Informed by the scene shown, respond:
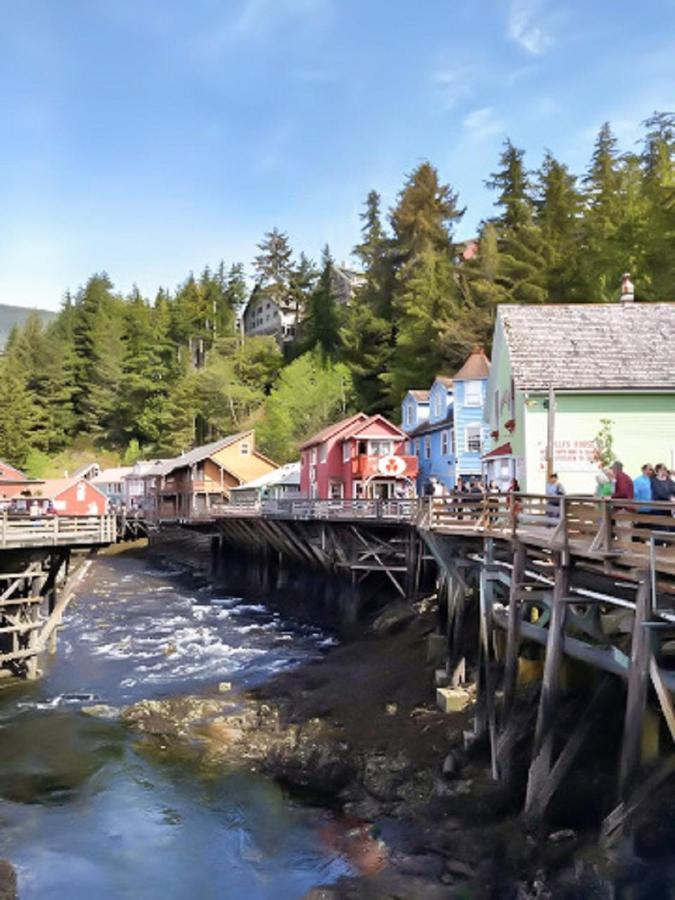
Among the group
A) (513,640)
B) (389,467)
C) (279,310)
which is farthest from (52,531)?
(279,310)

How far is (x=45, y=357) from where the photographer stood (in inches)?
3632

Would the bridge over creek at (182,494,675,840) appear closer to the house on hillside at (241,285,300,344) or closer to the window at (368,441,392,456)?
the window at (368,441,392,456)

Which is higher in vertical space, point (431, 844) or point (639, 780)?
point (639, 780)

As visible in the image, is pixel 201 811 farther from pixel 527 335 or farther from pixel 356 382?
pixel 356 382

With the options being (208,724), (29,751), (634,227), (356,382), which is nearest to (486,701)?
(208,724)

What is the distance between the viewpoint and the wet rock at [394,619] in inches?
923

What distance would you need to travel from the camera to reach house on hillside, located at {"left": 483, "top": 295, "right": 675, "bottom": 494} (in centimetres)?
2433

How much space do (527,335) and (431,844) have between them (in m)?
18.4

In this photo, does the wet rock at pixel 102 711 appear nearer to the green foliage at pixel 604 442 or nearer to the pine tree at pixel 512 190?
the green foliage at pixel 604 442

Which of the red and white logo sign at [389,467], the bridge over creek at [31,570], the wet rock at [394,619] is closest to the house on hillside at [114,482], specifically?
the red and white logo sign at [389,467]

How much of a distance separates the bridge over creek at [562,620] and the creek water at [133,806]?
3.55 meters

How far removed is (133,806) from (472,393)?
3126 centimetres

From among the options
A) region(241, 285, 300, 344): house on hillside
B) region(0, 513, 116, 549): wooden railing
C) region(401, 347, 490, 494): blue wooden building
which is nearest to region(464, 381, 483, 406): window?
region(401, 347, 490, 494): blue wooden building

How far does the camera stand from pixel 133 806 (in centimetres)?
1367
